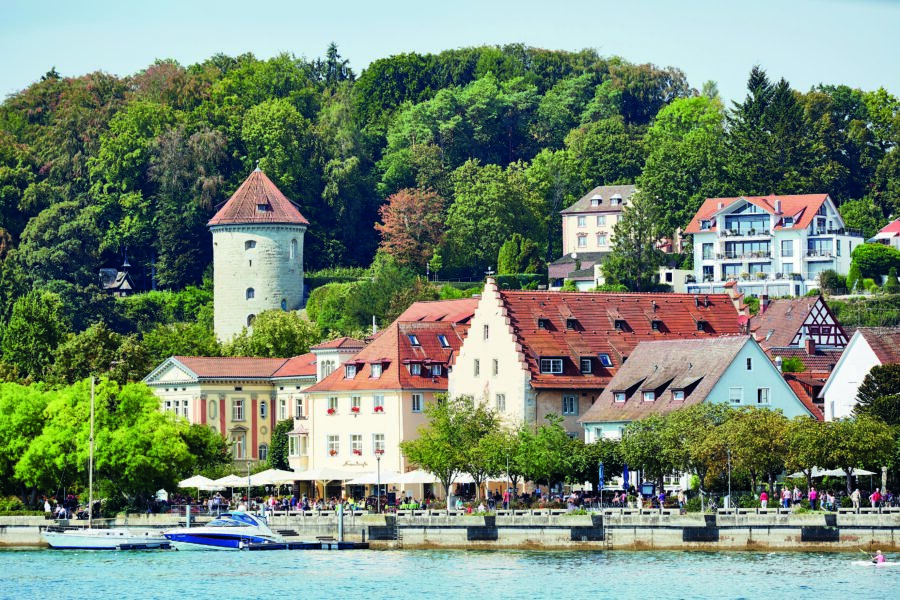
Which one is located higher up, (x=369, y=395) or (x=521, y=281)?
(x=521, y=281)

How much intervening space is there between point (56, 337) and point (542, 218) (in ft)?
135

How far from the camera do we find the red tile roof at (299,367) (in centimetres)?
12138

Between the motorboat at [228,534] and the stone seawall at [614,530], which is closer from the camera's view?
the stone seawall at [614,530]

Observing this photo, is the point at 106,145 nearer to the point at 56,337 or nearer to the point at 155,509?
the point at 56,337

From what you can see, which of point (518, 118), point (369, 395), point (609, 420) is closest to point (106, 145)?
point (518, 118)

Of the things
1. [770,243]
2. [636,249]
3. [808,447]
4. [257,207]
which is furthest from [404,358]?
[770,243]

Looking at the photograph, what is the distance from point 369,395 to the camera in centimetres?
10775

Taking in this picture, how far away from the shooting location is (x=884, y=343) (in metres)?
98.9

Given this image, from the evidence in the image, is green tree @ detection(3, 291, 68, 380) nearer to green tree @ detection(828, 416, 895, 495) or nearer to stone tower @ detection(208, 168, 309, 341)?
stone tower @ detection(208, 168, 309, 341)

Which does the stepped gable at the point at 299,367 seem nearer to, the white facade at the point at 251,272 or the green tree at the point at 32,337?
the green tree at the point at 32,337

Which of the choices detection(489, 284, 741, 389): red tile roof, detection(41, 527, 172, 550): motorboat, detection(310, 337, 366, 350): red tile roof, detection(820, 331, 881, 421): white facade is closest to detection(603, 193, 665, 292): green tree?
detection(310, 337, 366, 350): red tile roof

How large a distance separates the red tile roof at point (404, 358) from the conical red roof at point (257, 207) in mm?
46953

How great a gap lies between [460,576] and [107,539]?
20.6 meters

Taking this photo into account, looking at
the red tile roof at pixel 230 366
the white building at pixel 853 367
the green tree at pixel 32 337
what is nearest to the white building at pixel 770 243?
the red tile roof at pixel 230 366
